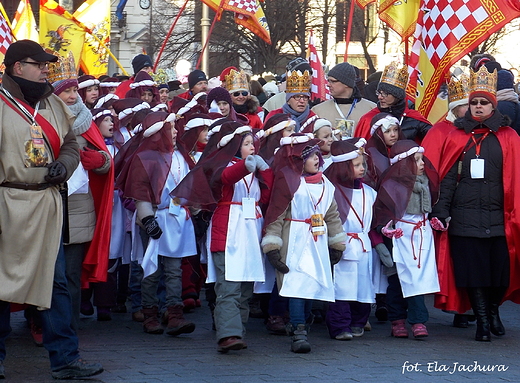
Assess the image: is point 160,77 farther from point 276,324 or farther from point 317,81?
point 276,324

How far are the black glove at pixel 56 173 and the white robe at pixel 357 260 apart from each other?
258 centimetres

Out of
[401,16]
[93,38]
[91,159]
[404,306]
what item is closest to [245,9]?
[93,38]

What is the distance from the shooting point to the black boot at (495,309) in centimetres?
799

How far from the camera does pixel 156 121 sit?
7816 mm

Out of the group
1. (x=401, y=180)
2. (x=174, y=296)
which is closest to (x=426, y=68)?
(x=401, y=180)

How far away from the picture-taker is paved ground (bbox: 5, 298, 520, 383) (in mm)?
6367

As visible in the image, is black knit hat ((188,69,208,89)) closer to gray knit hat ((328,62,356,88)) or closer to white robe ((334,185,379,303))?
gray knit hat ((328,62,356,88))

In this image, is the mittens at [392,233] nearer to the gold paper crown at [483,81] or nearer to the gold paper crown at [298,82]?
the gold paper crown at [483,81]

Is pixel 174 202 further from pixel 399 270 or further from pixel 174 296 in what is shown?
pixel 399 270

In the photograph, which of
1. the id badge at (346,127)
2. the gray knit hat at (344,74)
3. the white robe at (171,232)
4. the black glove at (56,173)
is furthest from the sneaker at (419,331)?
the black glove at (56,173)

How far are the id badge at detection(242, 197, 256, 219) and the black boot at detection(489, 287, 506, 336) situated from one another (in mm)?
2101

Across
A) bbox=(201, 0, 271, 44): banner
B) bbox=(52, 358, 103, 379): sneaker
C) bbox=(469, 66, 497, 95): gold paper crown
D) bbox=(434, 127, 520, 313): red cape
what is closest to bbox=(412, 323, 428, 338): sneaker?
bbox=(434, 127, 520, 313): red cape

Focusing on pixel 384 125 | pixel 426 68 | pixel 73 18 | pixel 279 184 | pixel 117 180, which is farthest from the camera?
pixel 73 18

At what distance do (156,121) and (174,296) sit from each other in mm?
1357
